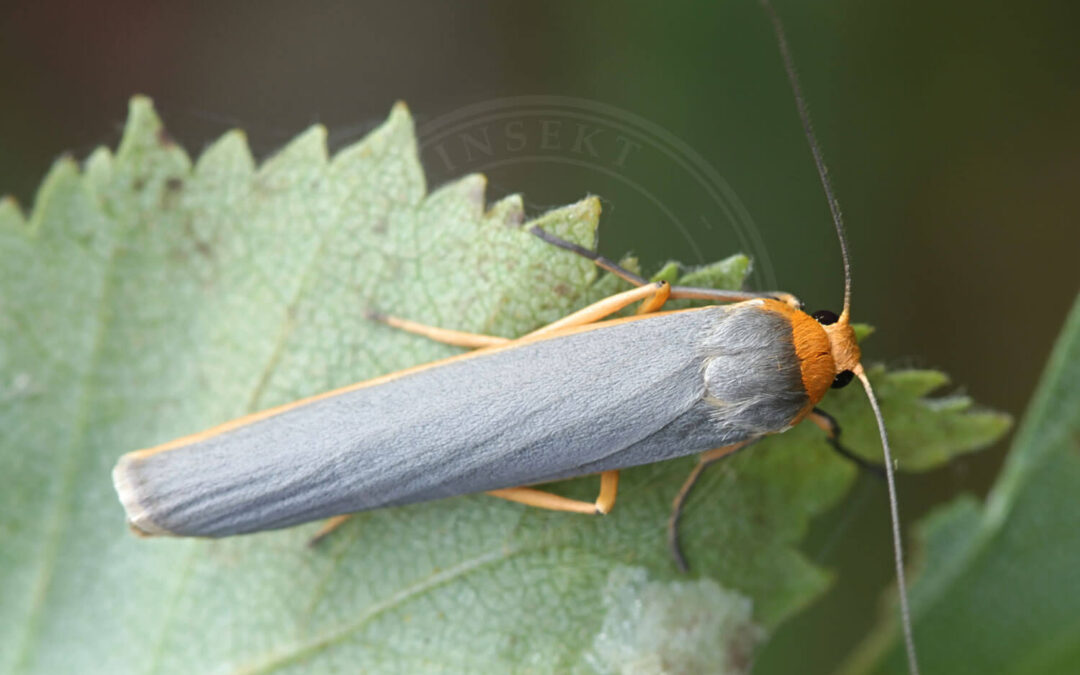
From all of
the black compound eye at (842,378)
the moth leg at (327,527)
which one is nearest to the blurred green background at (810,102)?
the black compound eye at (842,378)

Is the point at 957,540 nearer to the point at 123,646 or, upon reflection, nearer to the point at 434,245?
the point at 434,245

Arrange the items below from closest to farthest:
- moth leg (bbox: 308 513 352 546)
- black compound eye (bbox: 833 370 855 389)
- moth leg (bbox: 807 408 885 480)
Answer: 1. black compound eye (bbox: 833 370 855 389)
2. moth leg (bbox: 807 408 885 480)
3. moth leg (bbox: 308 513 352 546)

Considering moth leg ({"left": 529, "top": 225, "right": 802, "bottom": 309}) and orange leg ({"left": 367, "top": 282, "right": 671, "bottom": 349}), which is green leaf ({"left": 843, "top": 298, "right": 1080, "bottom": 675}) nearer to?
moth leg ({"left": 529, "top": 225, "right": 802, "bottom": 309})

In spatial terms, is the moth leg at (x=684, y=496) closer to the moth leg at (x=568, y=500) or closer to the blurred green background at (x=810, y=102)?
the moth leg at (x=568, y=500)

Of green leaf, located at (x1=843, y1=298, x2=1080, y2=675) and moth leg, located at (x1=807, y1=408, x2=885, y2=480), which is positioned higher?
moth leg, located at (x1=807, y1=408, x2=885, y2=480)

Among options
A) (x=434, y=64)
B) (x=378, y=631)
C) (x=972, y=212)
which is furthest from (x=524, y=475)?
(x=972, y=212)

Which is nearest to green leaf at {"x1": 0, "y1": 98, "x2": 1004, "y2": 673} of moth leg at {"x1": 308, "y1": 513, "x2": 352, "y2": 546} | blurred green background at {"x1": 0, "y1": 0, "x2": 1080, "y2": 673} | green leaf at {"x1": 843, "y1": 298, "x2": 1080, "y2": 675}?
moth leg at {"x1": 308, "y1": 513, "x2": 352, "y2": 546}

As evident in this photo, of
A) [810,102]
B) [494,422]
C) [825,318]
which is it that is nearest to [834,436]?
[825,318]
